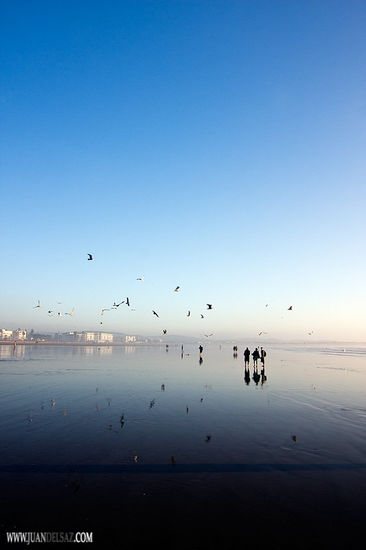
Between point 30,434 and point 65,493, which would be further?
point 30,434

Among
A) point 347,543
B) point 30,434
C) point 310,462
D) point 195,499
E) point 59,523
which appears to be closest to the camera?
point 347,543

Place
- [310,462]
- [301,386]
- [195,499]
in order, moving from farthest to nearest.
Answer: [301,386]
[310,462]
[195,499]

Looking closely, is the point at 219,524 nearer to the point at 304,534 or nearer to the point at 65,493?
the point at 304,534

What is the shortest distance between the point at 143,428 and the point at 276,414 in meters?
7.65

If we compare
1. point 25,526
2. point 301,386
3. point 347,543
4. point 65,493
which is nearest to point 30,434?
point 65,493

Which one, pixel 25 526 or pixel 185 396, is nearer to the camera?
pixel 25 526

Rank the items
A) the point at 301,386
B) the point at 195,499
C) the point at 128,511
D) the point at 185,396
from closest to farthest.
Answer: the point at 128,511 < the point at 195,499 < the point at 185,396 < the point at 301,386

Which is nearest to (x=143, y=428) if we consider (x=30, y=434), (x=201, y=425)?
(x=201, y=425)

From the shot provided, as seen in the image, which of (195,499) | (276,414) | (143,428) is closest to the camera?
(195,499)

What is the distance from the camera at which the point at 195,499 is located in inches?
311

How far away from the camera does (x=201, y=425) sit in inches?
588

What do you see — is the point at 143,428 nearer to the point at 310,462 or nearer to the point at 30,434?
the point at 30,434

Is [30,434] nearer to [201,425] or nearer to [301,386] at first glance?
[201,425]

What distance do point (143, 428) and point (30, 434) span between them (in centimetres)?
456
